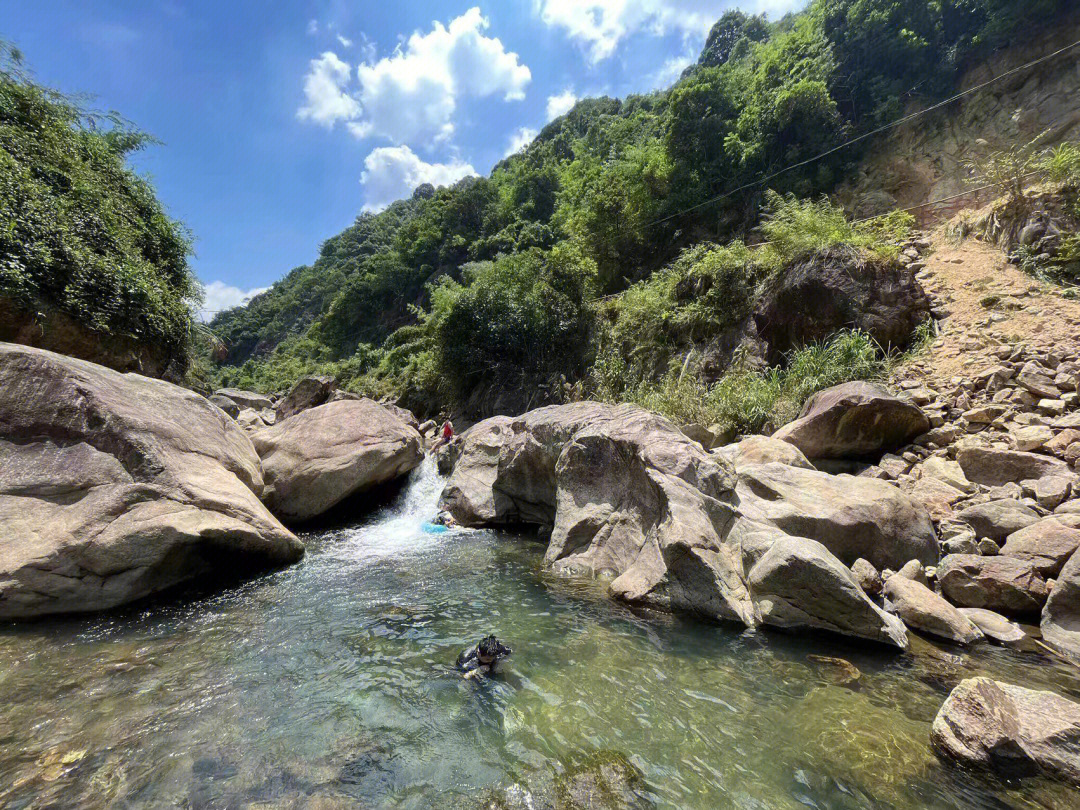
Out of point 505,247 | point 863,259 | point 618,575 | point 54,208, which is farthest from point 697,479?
point 505,247

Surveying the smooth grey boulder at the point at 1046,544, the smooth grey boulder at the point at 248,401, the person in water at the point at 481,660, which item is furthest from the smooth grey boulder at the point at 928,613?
the smooth grey boulder at the point at 248,401

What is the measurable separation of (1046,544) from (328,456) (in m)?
10.2

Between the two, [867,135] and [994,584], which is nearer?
[994,584]

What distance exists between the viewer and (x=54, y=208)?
885 centimetres

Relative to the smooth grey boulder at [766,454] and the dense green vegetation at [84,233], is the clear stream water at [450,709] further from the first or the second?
the dense green vegetation at [84,233]

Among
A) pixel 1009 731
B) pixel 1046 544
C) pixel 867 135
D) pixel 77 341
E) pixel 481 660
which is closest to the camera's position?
pixel 1009 731

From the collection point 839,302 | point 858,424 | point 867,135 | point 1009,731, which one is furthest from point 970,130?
point 1009,731

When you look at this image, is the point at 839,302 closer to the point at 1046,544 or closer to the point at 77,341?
the point at 1046,544

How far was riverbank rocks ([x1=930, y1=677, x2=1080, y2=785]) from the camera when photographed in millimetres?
2781

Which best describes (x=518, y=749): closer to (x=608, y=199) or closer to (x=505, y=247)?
(x=608, y=199)

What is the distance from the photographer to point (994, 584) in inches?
185

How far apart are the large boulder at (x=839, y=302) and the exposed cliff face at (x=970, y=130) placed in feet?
21.0

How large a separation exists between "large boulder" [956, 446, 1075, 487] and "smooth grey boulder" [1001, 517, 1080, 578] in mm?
1287

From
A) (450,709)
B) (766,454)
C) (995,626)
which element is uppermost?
(766,454)
